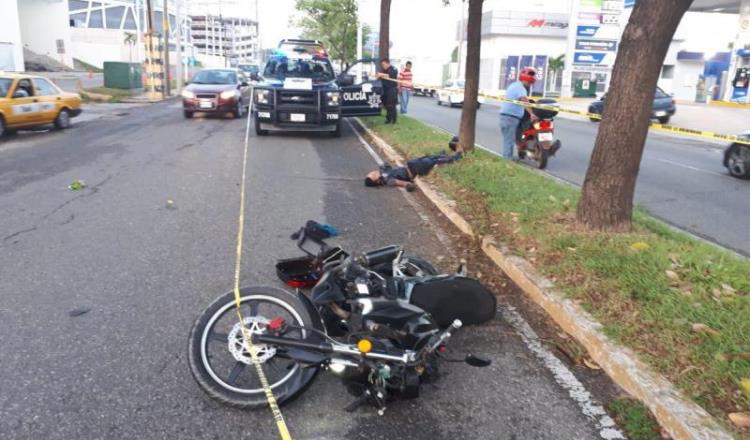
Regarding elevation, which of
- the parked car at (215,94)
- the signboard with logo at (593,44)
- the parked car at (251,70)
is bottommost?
the parked car at (215,94)

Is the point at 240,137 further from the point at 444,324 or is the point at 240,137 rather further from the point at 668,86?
the point at 668,86

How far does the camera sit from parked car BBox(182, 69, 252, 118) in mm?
20188

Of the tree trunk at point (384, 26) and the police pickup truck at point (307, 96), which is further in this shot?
the tree trunk at point (384, 26)

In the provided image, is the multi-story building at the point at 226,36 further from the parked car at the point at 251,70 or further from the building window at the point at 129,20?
the parked car at the point at 251,70

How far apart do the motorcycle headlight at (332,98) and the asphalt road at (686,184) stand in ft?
12.5

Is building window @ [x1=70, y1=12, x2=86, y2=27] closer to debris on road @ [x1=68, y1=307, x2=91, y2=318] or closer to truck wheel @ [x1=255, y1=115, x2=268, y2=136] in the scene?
truck wheel @ [x1=255, y1=115, x2=268, y2=136]

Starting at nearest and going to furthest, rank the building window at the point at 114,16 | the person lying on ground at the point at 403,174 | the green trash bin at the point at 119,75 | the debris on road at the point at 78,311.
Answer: the debris on road at the point at 78,311
the person lying on ground at the point at 403,174
the green trash bin at the point at 119,75
the building window at the point at 114,16

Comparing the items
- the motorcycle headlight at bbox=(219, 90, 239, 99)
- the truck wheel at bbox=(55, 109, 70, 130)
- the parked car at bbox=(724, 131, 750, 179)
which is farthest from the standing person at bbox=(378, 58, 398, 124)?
the truck wheel at bbox=(55, 109, 70, 130)

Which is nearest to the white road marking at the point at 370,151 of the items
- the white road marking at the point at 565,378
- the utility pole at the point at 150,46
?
the white road marking at the point at 565,378

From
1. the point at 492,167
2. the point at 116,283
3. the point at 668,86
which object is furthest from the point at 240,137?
the point at 668,86

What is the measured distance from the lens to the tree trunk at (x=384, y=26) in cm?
2061

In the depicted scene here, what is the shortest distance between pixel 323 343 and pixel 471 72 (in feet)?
29.5

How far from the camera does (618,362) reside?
3.75 meters

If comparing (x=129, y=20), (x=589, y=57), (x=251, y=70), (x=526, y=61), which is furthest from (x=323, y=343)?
(x=129, y=20)
